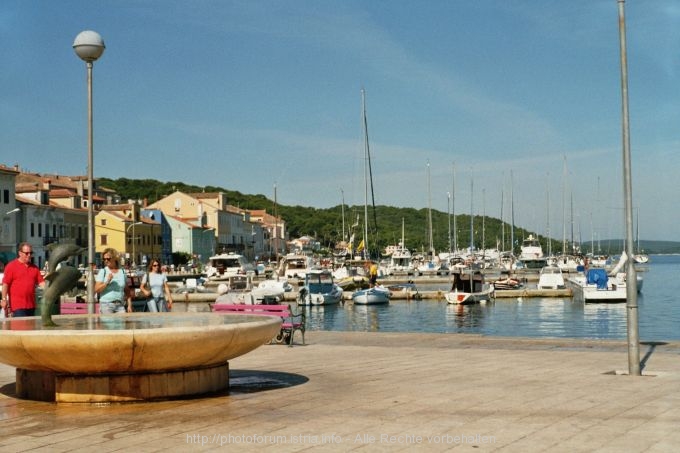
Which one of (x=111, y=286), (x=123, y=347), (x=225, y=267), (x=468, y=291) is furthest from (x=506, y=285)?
(x=123, y=347)

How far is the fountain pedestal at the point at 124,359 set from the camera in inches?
374

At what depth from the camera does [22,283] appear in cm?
1420

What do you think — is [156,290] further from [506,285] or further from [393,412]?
[506,285]

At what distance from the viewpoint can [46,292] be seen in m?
11.6

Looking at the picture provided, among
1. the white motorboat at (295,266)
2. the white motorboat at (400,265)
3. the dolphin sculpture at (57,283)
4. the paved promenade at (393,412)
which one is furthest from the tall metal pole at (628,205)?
the white motorboat at (400,265)

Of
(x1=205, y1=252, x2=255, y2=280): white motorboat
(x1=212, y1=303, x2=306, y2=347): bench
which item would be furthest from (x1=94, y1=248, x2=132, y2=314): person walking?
(x1=205, y1=252, x2=255, y2=280): white motorboat

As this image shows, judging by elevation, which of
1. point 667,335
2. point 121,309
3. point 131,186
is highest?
point 131,186

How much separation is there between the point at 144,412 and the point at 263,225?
172 meters

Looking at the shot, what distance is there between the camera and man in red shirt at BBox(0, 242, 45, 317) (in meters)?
14.1

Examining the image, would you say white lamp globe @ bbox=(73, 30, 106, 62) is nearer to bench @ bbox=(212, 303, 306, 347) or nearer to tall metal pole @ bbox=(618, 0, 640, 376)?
bench @ bbox=(212, 303, 306, 347)

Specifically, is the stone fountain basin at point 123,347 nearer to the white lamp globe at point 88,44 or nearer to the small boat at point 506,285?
the white lamp globe at point 88,44

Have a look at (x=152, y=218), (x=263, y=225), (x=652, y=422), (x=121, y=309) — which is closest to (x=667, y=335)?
(x=121, y=309)

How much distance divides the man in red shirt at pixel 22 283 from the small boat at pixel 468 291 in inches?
1885

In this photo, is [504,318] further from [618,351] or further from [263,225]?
[263,225]
